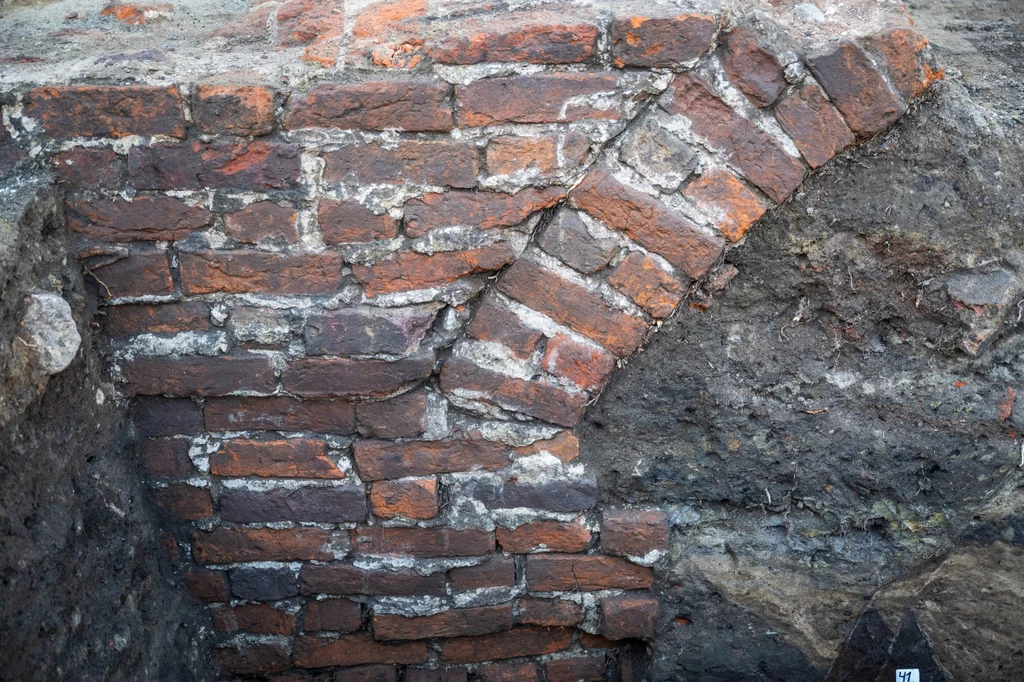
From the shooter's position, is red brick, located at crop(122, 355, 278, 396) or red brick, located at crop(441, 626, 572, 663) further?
red brick, located at crop(441, 626, 572, 663)

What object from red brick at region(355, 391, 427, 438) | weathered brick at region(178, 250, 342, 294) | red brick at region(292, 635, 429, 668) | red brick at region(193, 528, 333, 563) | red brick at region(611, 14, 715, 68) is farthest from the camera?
red brick at region(292, 635, 429, 668)

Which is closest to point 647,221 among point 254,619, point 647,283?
point 647,283

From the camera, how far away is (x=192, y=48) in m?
1.67

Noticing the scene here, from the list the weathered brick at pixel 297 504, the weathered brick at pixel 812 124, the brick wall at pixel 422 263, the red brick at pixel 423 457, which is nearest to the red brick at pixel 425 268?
the brick wall at pixel 422 263

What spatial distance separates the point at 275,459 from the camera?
180cm

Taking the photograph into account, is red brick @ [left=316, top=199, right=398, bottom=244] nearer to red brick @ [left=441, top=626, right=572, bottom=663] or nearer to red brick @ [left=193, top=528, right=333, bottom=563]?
red brick @ [left=193, top=528, right=333, bottom=563]

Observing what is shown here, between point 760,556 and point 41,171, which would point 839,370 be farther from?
point 41,171

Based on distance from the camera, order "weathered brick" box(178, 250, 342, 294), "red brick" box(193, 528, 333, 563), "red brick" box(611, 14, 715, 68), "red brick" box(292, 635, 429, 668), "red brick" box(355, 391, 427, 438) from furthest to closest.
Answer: "red brick" box(292, 635, 429, 668) < "red brick" box(193, 528, 333, 563) < "red brick" box(355, 391, 427, 438) < "weathered brick" box(178, 250, 342, 294) < "red brick" box(611, 14, 715, 68)

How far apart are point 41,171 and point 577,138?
1.03m

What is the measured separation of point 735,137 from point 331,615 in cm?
140

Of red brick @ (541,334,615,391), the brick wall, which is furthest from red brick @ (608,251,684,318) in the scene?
red brick @ (541,334,615,391)

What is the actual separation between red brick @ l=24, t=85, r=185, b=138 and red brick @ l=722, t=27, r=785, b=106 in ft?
3.41

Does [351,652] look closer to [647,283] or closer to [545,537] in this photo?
[545,537]

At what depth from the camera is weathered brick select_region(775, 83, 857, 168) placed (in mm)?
1562
